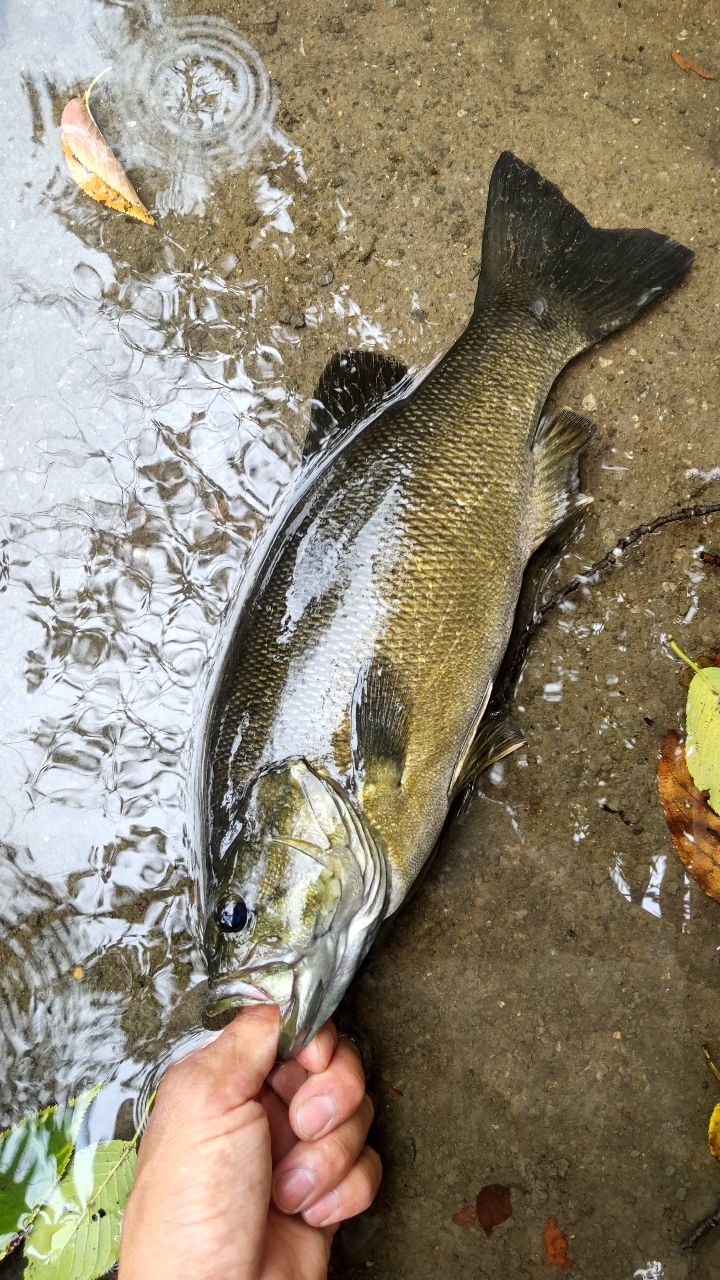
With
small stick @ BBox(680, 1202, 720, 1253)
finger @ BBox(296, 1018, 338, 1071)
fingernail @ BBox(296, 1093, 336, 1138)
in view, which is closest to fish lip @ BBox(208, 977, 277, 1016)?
finger @ BBox(296, 1018, 338, 1071)

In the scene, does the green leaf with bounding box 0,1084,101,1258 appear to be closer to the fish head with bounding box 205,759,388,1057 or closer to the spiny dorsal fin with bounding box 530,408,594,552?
the fish head with bounding box 205,759,388,1057

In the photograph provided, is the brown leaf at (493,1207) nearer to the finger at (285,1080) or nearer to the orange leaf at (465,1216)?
the orange leaf at (465,1216)

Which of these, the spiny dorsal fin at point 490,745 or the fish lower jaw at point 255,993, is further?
the spiny dorsal fin at point 490,745

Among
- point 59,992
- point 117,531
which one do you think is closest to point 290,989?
point 59,992

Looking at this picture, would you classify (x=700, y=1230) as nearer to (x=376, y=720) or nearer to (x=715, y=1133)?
(x=715, y=1133)

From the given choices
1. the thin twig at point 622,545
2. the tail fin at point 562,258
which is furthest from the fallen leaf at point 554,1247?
the tail fin at point 562,258
